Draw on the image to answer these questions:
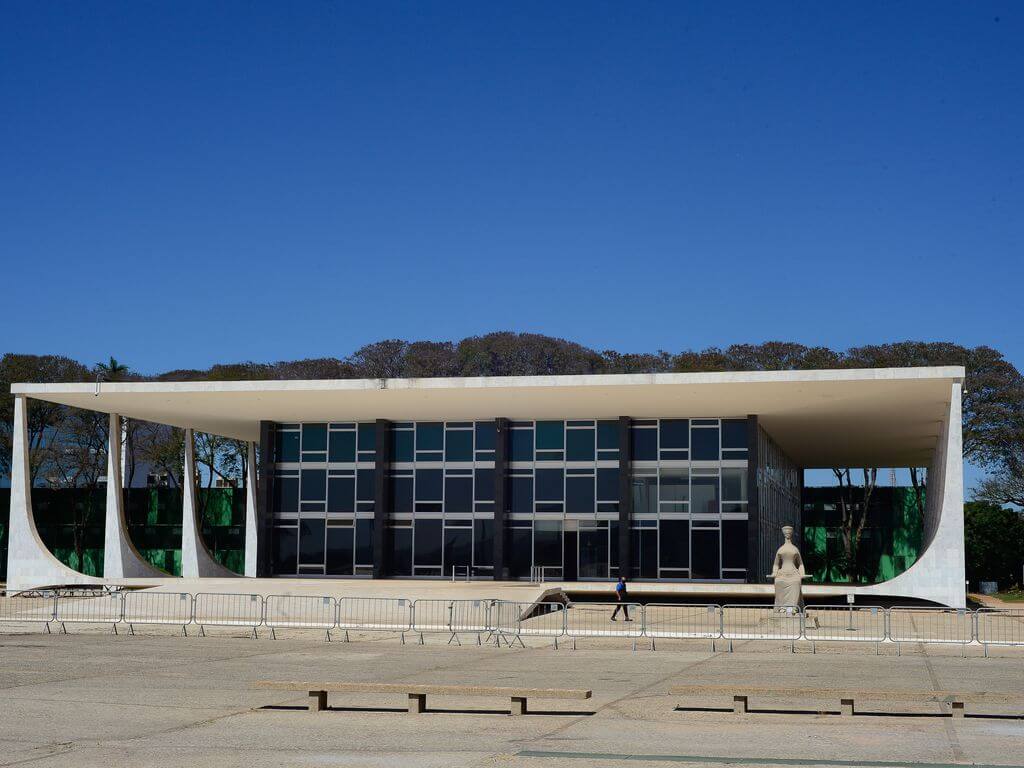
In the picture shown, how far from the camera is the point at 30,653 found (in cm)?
2067

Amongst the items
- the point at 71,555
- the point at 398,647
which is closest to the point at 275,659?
the point at 398,647

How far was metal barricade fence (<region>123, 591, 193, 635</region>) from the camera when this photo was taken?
31312 mm

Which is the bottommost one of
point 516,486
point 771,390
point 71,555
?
point 71,555

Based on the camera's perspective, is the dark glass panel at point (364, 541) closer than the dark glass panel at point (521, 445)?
No

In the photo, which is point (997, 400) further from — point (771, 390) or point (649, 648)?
point (649, 648)

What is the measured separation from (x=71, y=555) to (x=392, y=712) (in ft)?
177

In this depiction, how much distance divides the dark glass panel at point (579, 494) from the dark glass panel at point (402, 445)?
20.3ft

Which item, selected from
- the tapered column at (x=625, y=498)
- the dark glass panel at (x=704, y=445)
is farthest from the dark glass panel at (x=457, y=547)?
the dark glass panel at (x=704, y=445)

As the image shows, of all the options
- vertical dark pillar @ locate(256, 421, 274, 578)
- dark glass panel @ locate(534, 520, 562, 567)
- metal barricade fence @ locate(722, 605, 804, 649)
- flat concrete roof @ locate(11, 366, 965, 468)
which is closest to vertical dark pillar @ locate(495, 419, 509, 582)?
flat concrete roof @ locate(11, 366, 965, 468)

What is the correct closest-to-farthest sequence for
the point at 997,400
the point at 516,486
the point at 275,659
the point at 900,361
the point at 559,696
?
the point at 559,696
the point at 275,659
the point at 516,486
the point at 997,400
the point at 900,361

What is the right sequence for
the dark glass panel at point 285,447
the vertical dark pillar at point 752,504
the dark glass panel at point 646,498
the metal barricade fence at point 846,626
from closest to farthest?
the metal barricade fence at point 846,626
the vertical dark pillar at point 752,504
the dark glass panel at point 646,498
the dark glass panel at point 285,447

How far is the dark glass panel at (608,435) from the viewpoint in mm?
43438

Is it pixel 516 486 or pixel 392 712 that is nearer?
pixel 392 712

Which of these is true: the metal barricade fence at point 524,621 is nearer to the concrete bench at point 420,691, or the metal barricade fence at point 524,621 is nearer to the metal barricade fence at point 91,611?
the metal barricade fence at point 91,611
